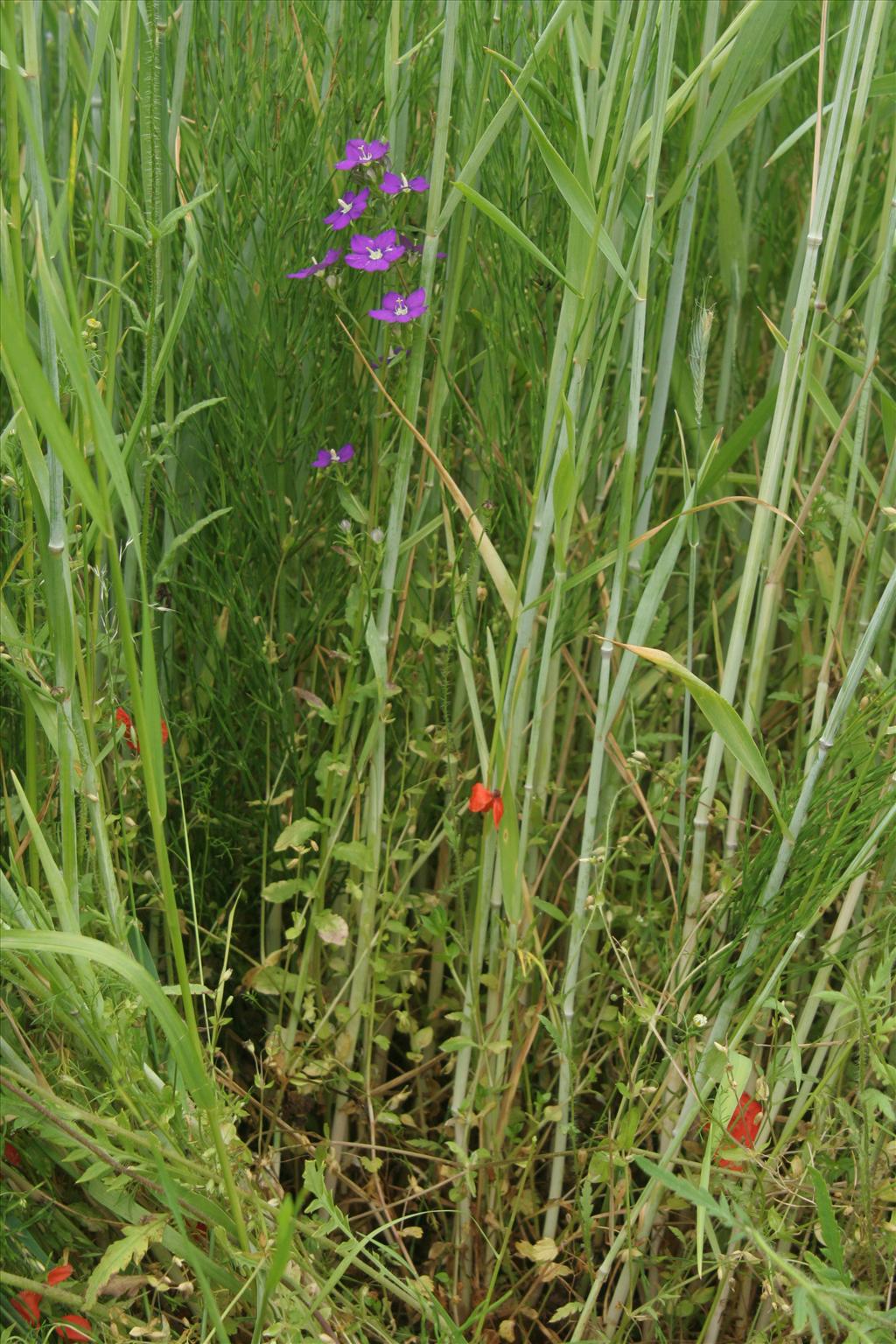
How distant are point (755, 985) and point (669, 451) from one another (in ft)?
1.87

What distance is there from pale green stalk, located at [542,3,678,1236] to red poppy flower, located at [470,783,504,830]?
0.07 m

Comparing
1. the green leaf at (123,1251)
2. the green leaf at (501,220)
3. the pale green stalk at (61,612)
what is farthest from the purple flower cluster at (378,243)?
the green leaf at (123,1251)

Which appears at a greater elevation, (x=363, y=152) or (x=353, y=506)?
(x=363, y=152)

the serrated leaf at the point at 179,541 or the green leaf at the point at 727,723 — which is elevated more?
the serrated leaf at the point at 179,541

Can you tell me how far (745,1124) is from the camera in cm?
103

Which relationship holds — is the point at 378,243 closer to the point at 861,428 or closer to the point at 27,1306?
the point at 861,428

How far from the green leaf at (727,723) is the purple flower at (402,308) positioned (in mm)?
334

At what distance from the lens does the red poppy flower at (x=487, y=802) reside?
1042 millimetres

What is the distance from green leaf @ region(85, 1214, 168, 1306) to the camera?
83 centimetres

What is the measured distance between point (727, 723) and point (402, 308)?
44cm

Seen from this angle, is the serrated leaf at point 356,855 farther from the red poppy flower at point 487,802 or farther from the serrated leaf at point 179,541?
the serrated leaf at point 179,541

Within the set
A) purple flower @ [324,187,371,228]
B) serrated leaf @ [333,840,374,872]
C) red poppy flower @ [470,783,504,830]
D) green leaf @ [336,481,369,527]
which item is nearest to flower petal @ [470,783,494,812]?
red poppy flower @ [470,783,504,830]

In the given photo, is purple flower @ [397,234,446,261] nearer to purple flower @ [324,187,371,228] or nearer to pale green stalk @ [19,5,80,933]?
purple flower @ [324,187,371,228]

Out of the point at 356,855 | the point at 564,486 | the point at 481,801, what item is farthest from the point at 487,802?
the point at 564,486
